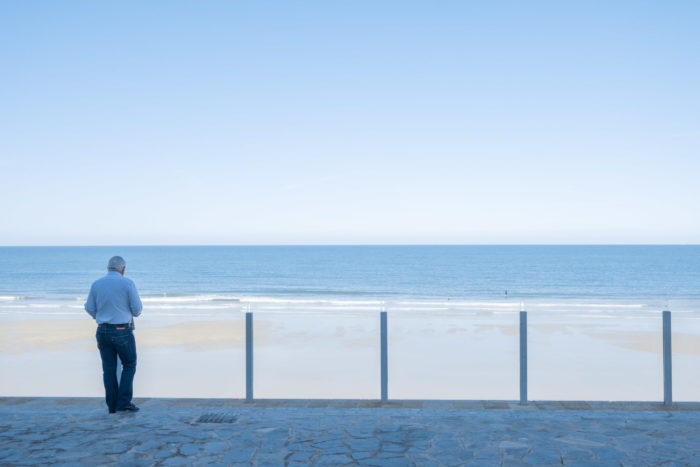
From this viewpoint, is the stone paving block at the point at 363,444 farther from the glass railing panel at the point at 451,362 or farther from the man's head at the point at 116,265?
the glass railing panel at the point at 451,362

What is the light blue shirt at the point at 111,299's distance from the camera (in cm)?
622

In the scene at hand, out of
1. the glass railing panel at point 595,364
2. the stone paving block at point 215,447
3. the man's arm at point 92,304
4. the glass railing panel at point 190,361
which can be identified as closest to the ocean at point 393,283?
the glass railing panel at point 190,361

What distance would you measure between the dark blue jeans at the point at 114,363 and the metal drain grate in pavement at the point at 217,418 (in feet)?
2.80

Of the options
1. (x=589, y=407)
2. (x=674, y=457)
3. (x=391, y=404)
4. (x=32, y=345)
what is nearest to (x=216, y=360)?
(x=32, y=345)

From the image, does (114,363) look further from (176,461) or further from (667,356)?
(667,356)

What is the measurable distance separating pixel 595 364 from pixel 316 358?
4613 mm

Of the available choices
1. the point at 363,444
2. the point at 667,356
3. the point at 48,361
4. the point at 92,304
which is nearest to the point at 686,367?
the point at 667,356

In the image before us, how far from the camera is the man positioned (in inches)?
245

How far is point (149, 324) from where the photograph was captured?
1642 cm

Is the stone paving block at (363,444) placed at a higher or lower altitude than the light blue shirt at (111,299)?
lower

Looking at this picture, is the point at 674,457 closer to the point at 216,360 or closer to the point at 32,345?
the point at 216,360

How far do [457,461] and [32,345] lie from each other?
32.1 feet

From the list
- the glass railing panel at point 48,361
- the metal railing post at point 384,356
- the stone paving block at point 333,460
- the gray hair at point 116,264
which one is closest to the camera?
the stone paving block at point 333,460

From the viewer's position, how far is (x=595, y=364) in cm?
1042
